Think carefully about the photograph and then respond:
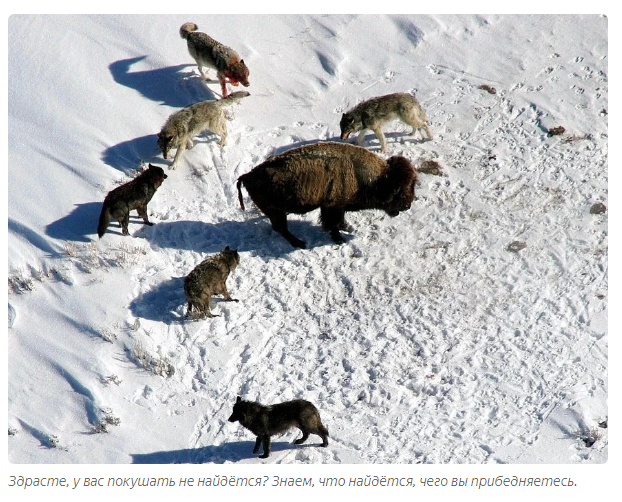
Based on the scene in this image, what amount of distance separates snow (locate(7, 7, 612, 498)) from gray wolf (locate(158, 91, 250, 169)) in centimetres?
37

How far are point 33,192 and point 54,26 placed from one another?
4.80m

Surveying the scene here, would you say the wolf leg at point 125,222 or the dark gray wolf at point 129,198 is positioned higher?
the dark gray wolf at point 129,198

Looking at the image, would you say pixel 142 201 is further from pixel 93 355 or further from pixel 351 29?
pixel 351 29

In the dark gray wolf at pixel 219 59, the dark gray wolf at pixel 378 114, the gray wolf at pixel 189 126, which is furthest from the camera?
the dark gray wolf at pixel 219 59

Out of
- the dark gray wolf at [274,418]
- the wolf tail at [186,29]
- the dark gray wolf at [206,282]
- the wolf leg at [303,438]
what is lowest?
the wolf leg at [303,438]

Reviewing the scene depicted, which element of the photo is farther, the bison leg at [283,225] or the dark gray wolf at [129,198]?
the bison leg at [283,225]

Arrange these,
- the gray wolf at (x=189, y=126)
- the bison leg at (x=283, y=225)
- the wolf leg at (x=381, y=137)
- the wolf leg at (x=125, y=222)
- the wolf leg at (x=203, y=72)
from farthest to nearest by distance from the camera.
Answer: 1. the wolf leg at (x=203, y=72)
2. the wolf leg at (x=381, y=137)
3. the gray wolf at (x=189, y=126)
4. the bison leg at (x=283, y=225)
5. the wolf leg at (x=125, y=222)

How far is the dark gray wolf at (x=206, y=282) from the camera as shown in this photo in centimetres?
1281

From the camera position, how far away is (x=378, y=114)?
15.5 metres

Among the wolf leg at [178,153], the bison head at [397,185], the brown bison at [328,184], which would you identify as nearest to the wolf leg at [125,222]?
the wolf leg at [178,153]

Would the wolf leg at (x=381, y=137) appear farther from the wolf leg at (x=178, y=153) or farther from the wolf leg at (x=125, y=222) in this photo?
the wolf leg at (x=125, y=222)

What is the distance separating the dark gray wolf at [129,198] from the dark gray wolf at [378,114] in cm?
366

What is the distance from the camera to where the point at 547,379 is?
39.8 ft

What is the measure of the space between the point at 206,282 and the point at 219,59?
5.54 metres
